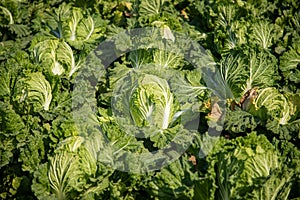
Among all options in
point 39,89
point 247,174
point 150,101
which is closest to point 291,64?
point 150,101

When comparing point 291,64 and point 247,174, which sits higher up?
point 291,64

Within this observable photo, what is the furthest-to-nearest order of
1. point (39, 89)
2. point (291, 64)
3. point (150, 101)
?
point (291, 64), point (39, 89), point (150, 101)

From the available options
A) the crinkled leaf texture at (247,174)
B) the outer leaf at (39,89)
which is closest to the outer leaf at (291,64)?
the crinkled leaf texture at (247,174)

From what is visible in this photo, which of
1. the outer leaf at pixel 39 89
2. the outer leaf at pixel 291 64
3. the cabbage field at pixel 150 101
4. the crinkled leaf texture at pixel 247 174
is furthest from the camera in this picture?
the outer leaf at pixel 291 64

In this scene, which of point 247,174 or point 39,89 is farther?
point 39,89

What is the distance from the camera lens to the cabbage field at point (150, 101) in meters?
3.95

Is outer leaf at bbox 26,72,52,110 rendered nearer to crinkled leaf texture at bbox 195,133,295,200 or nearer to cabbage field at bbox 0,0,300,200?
cabbage field at bbox 0,0,300,200

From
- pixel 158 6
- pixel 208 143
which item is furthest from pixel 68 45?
pixel 208 143

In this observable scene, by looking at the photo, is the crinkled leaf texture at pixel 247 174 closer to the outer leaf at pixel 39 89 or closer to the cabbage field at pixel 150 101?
the cabbage field at pixel 150 101

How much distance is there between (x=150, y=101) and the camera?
183 inches

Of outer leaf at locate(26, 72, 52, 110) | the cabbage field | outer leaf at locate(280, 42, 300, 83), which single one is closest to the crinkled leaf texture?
the cabbage field

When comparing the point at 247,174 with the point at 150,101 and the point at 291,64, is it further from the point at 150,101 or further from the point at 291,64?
the point at 291,64

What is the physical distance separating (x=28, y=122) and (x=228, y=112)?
2.19 meters

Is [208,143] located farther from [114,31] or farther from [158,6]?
[158,6]
